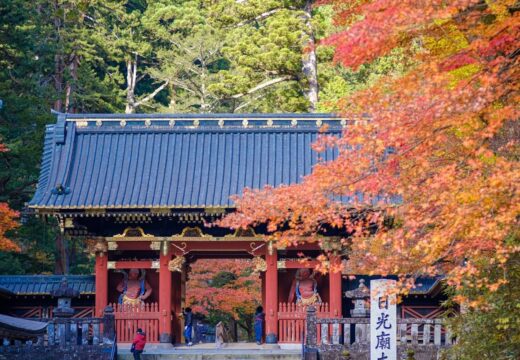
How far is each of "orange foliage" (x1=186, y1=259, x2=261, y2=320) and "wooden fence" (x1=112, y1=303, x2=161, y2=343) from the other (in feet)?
37.8

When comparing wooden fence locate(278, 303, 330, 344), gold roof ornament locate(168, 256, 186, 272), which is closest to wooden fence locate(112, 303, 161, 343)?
→ gold roof ornament locate(168, 256, 186, 272)

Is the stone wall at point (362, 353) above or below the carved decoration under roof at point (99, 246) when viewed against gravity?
below

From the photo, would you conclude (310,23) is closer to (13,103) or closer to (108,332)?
→ (13,103)

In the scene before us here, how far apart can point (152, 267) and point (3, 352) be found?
5151mm

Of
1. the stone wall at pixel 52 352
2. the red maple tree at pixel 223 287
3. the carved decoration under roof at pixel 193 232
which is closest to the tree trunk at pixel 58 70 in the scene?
the red maple tree at pixel 223 287

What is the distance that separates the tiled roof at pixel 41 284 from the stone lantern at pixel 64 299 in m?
3.26

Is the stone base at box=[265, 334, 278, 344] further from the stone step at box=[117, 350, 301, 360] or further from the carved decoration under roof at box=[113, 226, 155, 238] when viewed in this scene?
the carved decoration under roof at box=[113, 226, 155, 238]

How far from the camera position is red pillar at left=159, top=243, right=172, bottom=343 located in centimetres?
2564

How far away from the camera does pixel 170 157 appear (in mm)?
28062

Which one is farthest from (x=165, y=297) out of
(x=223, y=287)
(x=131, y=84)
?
(x=131, y=84)

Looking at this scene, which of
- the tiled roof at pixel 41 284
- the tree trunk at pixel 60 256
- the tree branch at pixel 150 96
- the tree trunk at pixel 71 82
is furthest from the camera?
the tree branch at pixel 150 96

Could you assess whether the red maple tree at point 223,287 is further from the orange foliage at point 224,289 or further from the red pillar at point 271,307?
the red pillar at point 271,307

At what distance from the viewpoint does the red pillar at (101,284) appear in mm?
26000

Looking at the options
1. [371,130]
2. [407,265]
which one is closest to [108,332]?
[407,265]
